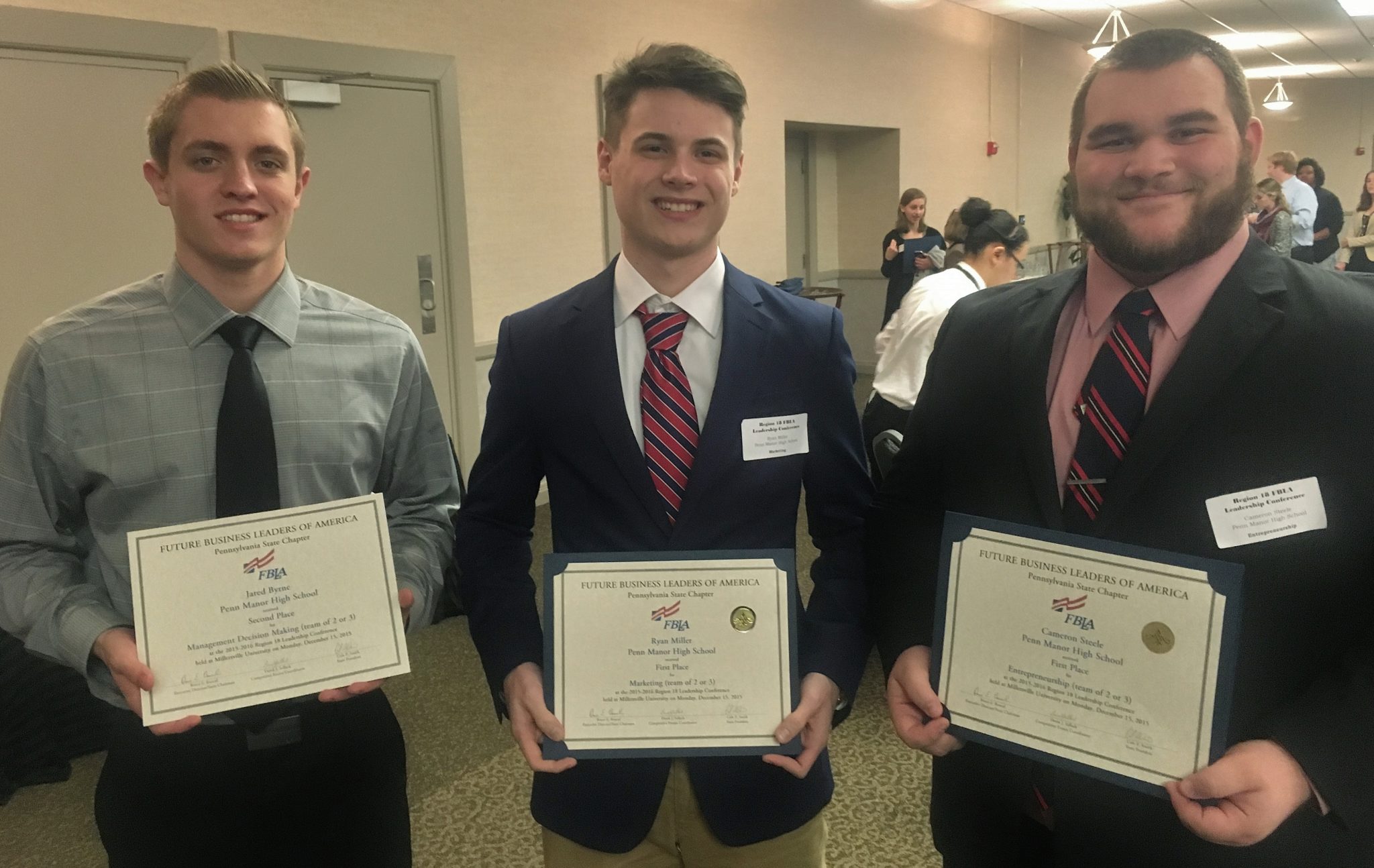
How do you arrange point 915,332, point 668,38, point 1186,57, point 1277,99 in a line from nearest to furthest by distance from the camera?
point 1186,57 < point 915,332 < point 668,38 < point 1277,99

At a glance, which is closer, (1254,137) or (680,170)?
(1254,137)

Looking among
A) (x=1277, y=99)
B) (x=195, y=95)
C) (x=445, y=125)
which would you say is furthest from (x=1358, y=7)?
(x=195, y=95)

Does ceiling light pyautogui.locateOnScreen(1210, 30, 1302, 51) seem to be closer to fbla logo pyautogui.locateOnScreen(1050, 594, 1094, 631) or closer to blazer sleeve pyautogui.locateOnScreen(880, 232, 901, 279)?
blazer sleeve pyautogui.locateOnScreen(880, 232, 901, 279)

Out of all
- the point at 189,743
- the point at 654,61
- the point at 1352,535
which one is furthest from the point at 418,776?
the point at 1352,535

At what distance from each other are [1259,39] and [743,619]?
43.8ft

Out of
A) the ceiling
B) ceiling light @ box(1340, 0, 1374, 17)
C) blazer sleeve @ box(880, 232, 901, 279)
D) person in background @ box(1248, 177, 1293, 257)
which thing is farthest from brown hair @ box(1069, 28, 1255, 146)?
ceiling light @ box(1340, 0, 1374, 17)

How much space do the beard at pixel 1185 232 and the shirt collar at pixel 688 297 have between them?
53cm

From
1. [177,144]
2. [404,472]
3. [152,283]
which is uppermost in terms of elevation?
[177,144]

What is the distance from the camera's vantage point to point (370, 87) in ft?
14.9

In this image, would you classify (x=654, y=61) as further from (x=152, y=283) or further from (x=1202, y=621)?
(x=1202, y=621)

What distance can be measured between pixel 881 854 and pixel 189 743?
184 centimetres

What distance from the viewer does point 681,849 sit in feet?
4.54

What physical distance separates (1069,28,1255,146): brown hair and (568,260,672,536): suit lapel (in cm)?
78
